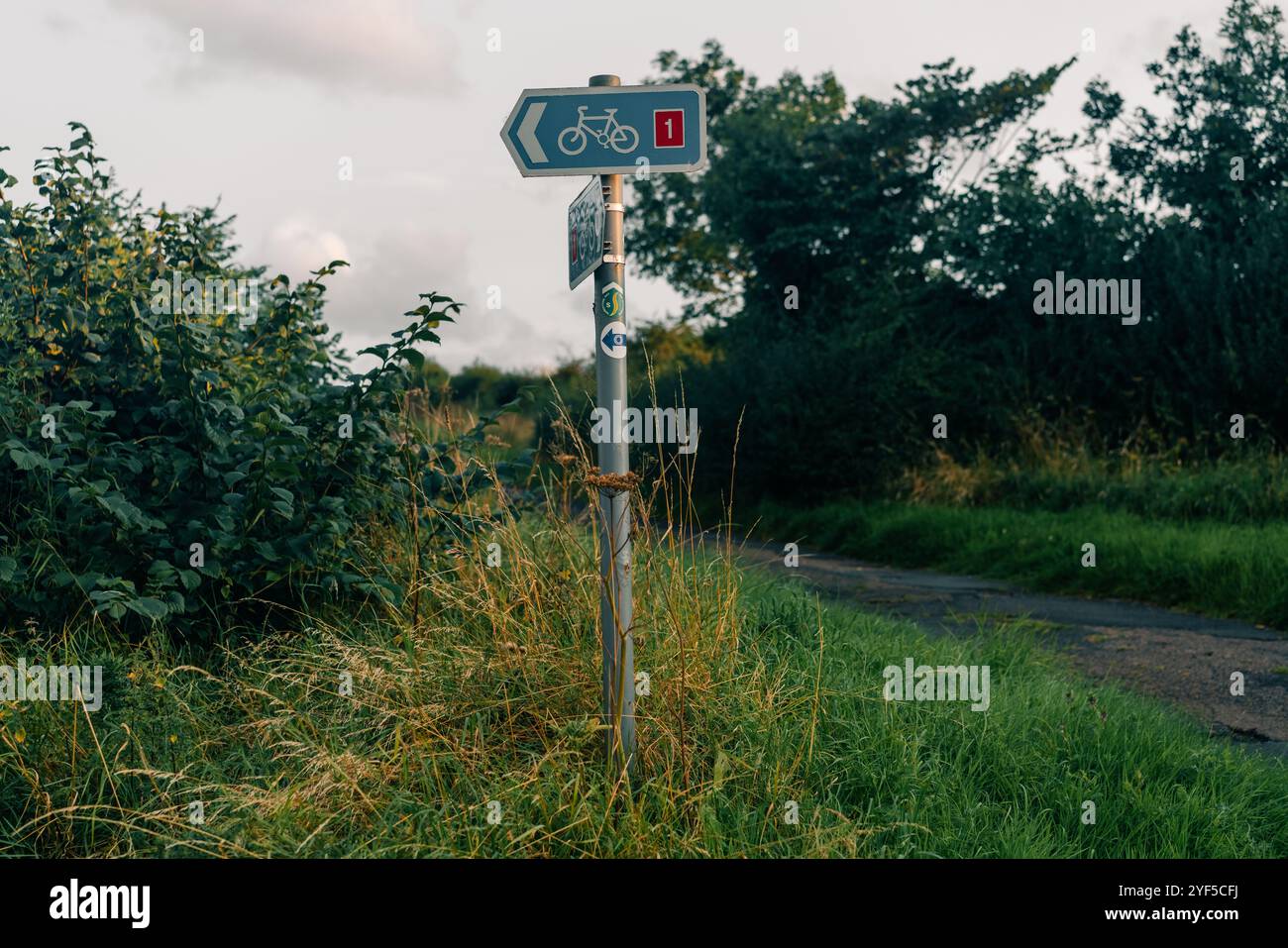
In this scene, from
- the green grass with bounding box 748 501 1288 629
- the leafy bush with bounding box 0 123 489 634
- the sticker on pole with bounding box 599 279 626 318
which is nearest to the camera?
the sticker on pole with bounding box 599 279 626 318

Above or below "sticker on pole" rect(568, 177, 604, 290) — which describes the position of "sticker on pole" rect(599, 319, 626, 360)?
below

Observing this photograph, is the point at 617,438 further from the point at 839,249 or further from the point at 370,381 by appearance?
the point at 839,249

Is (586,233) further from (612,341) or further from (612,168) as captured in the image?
(612,341)

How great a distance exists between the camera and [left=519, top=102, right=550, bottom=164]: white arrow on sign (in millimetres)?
3385

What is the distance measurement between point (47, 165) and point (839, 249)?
15.2 metres

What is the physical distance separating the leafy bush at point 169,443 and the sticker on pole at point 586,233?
1708mm

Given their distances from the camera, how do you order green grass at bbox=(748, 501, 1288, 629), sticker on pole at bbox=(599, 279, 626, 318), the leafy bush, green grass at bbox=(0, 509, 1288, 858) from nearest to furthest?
green grass at bbox=(0, 509, 1288, 858)
sticker on pole at bbox=(599, 279, 626, 318)
the leafy bush
green grass at bbox=(748, 501, 1288, 629)

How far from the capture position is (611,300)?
3428 millimetres

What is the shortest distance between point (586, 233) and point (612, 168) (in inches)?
11.0

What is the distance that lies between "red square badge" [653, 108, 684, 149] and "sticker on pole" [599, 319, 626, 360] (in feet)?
1.84

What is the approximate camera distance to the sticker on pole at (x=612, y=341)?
3.44 m

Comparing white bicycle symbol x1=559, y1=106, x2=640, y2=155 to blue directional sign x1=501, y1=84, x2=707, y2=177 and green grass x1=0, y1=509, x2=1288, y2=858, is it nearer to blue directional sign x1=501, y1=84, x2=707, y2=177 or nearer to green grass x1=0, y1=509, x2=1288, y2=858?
blue directional sign x1=501, y1=84, x2=707, y2=177

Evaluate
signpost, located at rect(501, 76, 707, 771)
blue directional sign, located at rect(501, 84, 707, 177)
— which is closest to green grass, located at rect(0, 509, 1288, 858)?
signpost, located at rect(501, 76, 707, 771)
